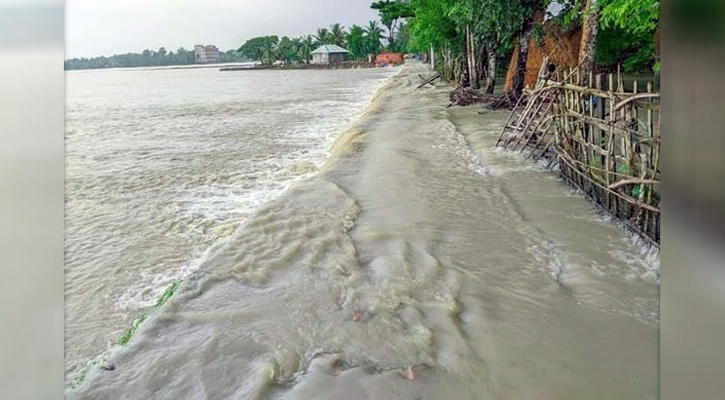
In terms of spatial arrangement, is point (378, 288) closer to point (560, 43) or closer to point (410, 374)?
point (410, 374)

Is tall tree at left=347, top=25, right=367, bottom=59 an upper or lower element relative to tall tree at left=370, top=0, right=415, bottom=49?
upper

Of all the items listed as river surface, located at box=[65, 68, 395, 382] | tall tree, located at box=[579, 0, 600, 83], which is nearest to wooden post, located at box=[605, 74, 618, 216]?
tall tree, located at box=[579, 0, 600, 83]

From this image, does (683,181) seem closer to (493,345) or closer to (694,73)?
(694,73)

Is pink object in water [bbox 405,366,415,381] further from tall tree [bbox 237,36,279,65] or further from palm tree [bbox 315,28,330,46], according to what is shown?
palm tree [bbox 315,28,330,46]

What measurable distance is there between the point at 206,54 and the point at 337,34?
22.6 m

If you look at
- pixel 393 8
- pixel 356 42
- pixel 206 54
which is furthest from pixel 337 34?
pixel 393 8

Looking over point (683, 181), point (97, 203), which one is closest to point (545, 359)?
point (683, 181)

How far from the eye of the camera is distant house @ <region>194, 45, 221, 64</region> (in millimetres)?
21263

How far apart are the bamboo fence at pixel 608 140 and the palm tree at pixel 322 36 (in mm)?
39233

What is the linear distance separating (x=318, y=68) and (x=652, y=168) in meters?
43.2

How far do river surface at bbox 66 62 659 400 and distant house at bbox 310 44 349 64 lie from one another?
38769 mm

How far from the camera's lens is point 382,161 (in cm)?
658

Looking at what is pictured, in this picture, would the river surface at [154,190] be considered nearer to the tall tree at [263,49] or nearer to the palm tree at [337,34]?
the tall tree at [263,49]

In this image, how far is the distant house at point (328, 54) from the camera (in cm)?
4384
